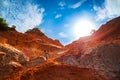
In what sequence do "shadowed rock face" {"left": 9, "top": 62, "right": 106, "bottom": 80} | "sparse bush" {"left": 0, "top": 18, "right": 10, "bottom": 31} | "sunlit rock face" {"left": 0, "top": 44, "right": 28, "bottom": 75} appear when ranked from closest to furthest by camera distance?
"shadowed rock face" {"left": 9, "top": 62, "right": 106, "bottom": 80} → "sunlit rock face" {"left": 0, "top": 44, "right": 28, "bottom": 75} → "sparse bush" {"left": 0, "top": 18, "right": 10, "bottom": 31}

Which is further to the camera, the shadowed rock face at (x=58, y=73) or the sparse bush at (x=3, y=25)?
the sparse bush at (x=3, y=25)

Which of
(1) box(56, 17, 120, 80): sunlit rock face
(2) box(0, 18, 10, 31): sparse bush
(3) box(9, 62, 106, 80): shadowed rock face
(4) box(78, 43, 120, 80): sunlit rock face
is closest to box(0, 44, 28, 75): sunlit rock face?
(3) box(9, 62, 106, 80): shadowed rock face

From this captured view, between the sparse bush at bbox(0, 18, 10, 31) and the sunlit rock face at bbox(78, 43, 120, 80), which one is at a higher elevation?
the sparse bush at bbox(0, 18, 10, 31)

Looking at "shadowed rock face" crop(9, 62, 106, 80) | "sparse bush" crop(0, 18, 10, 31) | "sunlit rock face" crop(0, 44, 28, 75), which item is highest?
"sparse bush" crop(0, 18, 10, 31)

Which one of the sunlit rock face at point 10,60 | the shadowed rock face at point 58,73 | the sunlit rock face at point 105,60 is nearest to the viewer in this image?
the shadowed rock face at point 58,73

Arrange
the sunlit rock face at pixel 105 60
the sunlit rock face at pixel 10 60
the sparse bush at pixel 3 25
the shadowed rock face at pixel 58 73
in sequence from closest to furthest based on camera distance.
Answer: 1. the shadowed rock face at pixel 58 73
2. the sunlit rock face at pixel 105 60
3. the sunlit rock face at pixel 10 60
4. the sparse bush at pixel 3 25

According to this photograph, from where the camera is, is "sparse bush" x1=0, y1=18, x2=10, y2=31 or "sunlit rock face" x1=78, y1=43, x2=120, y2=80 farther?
"sparse bush" x1=0, y1=18, x2=10, y2=31

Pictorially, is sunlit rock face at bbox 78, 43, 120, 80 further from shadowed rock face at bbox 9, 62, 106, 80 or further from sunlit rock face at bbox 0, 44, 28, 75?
sunlit rock face at bbox 0, 44, 28, 75

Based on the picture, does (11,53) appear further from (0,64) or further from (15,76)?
(15,76)

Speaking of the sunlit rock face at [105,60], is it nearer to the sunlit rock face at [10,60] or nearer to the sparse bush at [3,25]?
the sunlit rock face at [10,60]

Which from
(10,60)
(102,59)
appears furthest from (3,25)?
(102,59)

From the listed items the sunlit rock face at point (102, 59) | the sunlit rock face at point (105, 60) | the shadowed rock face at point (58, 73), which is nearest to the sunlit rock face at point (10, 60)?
the shadowed rock face at point (58, 73)

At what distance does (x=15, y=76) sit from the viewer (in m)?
22.8

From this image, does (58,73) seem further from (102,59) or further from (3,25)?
(3,25)
